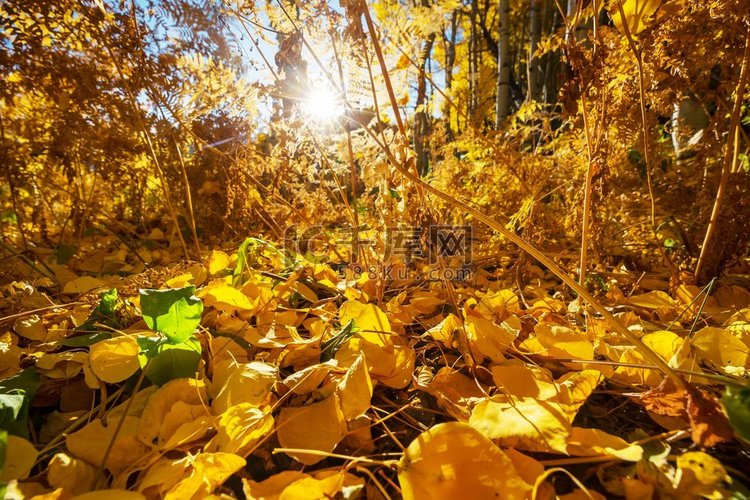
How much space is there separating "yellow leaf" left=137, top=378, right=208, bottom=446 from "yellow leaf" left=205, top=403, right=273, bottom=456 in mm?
66

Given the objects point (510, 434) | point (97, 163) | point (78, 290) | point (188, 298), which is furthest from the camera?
point (97, 163)

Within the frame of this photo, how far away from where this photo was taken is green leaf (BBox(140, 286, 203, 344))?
0.52 metres

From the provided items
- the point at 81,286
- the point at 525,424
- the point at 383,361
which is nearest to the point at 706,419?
the point at 525,424

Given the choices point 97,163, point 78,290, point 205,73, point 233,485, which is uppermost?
point 205,73

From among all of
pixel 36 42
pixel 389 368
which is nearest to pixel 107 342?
pixel 389 368

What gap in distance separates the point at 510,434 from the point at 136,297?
32.7 inches

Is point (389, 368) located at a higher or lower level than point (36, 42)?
lower

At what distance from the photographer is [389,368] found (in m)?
0.57

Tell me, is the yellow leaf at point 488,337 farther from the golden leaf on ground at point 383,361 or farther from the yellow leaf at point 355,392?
the yellow leaf at point 355,392

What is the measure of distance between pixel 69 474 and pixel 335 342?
0.36m

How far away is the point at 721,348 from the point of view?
1.88ft

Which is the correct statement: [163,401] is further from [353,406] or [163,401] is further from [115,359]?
[353,406]

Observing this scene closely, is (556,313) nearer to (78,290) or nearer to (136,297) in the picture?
(136,297)

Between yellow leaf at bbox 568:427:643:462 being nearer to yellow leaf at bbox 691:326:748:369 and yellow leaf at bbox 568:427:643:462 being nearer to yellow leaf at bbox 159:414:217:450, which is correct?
yellow leaf at bbox 691:326:748:369
